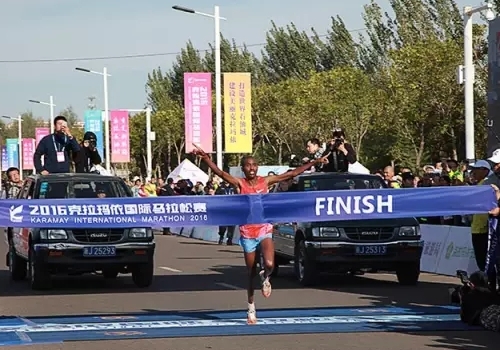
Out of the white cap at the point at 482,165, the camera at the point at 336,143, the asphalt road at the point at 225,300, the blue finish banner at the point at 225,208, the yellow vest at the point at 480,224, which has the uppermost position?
the camera at the point at 336,143

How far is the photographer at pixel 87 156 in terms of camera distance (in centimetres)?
2006

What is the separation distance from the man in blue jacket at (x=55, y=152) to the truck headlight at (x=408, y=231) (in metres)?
5.84

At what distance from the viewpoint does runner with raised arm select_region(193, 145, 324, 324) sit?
42.5ft

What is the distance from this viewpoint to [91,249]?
17641 mm

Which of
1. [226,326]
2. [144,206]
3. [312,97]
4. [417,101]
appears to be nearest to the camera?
[226,326]

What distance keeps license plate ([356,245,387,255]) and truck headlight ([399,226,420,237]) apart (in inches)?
18.3

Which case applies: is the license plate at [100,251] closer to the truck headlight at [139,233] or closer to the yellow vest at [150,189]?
the truck headlight at [139,233]

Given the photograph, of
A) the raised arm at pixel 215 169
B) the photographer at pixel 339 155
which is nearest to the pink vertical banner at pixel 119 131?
the photographer at pixel 339 155

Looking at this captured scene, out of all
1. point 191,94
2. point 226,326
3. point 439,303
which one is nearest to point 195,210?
point 226,326

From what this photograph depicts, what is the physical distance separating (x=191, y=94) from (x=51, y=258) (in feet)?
70.6

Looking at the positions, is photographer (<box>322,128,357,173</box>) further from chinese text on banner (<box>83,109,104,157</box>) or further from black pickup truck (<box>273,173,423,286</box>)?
chinese text on banner (<box>83,109,104,157</box>)

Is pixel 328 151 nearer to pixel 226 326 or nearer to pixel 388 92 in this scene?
pixel 226 326

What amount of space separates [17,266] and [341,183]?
591 cm

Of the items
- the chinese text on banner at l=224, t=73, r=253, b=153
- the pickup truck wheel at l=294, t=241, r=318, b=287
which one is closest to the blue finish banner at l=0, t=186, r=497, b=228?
the pickup truck wheel at l=294, t=241, r=318, b=287
